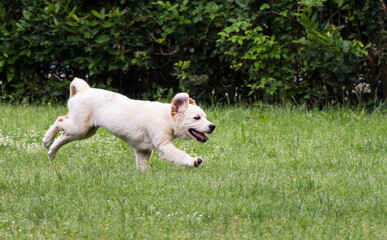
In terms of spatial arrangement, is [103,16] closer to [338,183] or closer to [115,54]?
[115,54]

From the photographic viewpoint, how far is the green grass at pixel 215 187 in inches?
160

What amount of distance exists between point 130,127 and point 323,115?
3.31 meters

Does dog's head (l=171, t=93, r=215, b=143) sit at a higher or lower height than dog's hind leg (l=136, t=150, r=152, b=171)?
higher

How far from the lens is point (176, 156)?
535 cm

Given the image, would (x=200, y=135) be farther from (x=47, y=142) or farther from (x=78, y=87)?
(x=47, y=142)

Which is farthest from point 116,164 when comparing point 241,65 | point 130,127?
point 241,65

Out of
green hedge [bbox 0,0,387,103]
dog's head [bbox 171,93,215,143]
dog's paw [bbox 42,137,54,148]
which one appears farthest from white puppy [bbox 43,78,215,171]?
green hedge [bbox 0,0,387,103]

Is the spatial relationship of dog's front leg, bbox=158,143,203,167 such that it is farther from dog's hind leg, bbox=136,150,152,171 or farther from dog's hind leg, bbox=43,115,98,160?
dog's hind leg, bbox=43,115,98,160

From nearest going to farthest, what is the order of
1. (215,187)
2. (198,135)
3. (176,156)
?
1. (215,187)
2. (176,156)
3. (198,135)

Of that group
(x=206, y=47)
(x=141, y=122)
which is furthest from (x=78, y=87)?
(x=206, y=47)

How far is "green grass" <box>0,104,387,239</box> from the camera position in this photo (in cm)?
405

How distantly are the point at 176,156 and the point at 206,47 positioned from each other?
4220mm

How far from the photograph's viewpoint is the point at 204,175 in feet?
18.1

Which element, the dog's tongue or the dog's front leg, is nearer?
the dog's front leg
